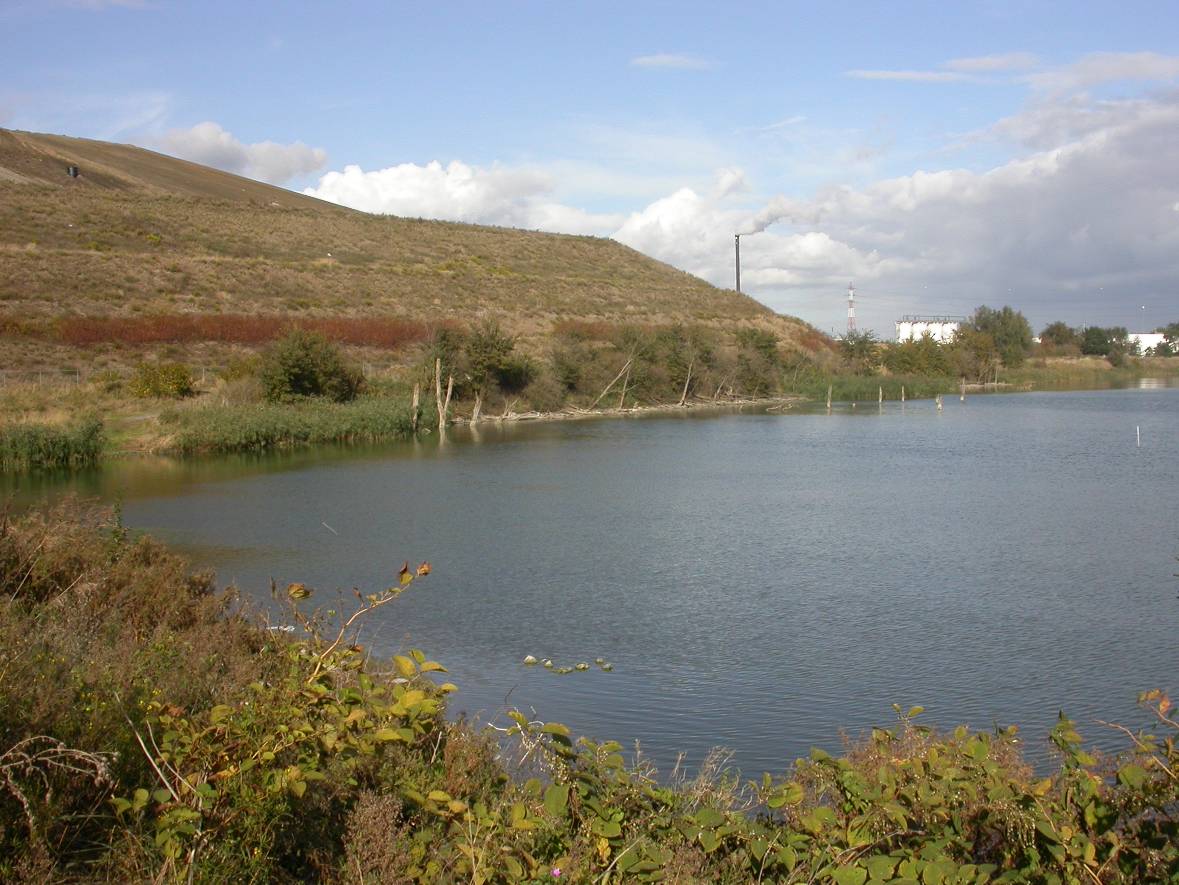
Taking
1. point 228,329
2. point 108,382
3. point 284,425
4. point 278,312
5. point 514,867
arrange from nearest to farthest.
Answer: point 514,867
point 284,425
point 108,382
point 228,329
point 278,312

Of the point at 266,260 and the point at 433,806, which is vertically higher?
the point at 266,260

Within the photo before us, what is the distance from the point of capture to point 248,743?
4.79 metres

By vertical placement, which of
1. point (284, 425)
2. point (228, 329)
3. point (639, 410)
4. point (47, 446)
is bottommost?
point (47, 446)

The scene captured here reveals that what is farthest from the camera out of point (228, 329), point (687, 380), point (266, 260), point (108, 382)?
point (266, 260)

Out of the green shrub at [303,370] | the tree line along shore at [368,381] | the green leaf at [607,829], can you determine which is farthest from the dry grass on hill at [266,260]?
the green leaf at [607,829]

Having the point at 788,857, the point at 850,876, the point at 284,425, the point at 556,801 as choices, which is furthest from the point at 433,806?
the point at 284,425

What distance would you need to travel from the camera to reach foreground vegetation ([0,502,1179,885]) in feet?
14.3

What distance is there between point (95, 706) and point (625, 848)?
8.16 feet

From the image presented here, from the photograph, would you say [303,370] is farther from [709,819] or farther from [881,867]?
[881,867]

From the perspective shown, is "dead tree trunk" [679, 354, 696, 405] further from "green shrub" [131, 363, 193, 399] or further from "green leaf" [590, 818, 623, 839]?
"green leaf" [590, 818, 623, 839]

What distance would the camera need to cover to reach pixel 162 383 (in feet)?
120

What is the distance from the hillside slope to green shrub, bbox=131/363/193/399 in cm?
1162

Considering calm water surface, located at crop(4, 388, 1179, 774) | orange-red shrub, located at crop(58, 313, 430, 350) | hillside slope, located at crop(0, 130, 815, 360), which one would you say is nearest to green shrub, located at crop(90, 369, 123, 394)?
orange-red shrub, located at crop(58, 313, 430, 350)

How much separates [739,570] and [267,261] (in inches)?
2137
